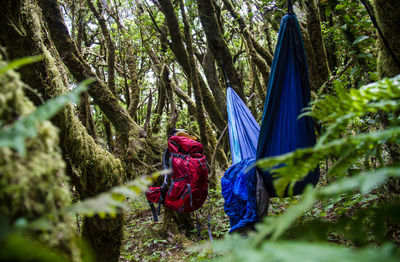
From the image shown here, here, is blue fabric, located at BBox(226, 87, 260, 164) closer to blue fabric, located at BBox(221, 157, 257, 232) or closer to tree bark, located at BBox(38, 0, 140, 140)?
blue fabric, located at BBox(221, 157, 257, 232)

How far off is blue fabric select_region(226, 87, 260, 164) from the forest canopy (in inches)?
23.5

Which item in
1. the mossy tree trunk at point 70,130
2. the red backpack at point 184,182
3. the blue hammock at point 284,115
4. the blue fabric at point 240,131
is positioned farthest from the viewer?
the red backpack at point 184,182

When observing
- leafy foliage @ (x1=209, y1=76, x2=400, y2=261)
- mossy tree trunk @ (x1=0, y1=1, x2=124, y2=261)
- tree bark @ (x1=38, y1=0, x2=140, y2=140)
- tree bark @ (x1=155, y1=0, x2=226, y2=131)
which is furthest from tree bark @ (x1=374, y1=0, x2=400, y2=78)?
tree bark @ (x1=155, y1=0, x2=226, y2=131)

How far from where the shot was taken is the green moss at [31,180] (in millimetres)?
403

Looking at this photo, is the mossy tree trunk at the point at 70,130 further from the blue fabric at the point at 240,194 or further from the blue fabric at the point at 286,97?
the blue fabric at the point at 286,97

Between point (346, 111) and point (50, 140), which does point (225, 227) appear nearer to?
point (346, 111)

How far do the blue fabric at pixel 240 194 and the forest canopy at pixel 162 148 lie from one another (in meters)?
0.20

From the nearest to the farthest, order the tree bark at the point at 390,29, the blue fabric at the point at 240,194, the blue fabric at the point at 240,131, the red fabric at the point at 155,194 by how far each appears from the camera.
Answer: the tree bark at the point at 390,29, the blue fabric at the point at 240,194, the blue fabric at the point at 240,131, the red fabric at the point at 155,194

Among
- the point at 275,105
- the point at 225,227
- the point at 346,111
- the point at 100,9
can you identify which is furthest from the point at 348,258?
the point at 100,9

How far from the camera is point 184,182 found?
8.55 feet

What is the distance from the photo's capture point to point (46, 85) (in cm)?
137

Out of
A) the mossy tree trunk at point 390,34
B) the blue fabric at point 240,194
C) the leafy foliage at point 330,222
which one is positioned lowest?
the blue fabric at point 240,194

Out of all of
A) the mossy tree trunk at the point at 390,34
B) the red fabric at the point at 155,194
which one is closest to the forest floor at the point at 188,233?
the red fabric at the point at 155,194

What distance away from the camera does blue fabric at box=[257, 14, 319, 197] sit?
1.64 metres
